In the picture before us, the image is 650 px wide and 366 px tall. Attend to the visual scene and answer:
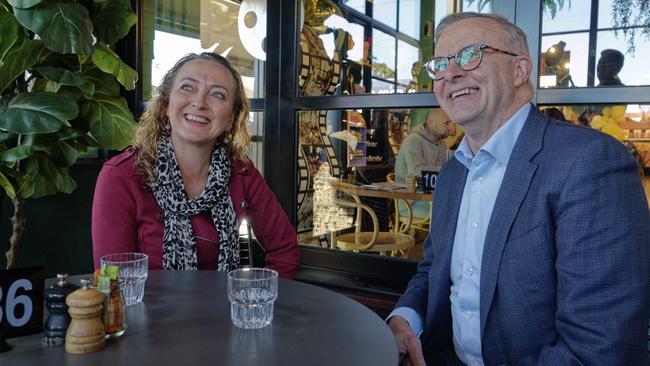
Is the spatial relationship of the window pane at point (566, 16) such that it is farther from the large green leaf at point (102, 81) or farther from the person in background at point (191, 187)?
the large green leaf at point (102, 81)

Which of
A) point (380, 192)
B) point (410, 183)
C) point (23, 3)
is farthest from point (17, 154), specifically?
point (410, 183)

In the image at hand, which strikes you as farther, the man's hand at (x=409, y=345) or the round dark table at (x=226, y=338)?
the man's hand at (x=409, y=345)

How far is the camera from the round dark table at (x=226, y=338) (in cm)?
94

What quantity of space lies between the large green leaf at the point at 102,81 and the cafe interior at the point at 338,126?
2.27 feet

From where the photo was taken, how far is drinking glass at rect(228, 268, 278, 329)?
113 centimetres

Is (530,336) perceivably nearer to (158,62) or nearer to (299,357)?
(299,357)

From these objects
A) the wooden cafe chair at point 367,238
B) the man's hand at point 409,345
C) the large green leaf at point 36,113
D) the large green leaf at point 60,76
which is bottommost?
the man's hand at point 409,345

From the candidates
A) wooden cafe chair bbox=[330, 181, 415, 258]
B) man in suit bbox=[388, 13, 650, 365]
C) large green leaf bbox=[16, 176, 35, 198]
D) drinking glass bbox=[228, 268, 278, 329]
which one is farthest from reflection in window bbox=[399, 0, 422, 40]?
large green leaf bbox=[16, 176, 35, 198]

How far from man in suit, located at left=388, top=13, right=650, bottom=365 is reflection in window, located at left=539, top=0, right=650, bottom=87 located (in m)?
0.70

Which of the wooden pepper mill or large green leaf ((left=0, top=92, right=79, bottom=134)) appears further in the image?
large green leaf ((left=0, top=92, right=79, bottom=134))

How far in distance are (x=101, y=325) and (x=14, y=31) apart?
72.2 inches

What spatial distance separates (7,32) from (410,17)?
5.88 feet

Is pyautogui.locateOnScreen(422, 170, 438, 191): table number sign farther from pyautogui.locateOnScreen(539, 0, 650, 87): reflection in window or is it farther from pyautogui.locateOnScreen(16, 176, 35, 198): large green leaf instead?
pyautogui.locateOnScreen(16, 176, 35, 198): large green leaf

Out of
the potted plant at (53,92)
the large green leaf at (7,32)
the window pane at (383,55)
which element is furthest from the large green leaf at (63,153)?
the window pane at (383,55)
